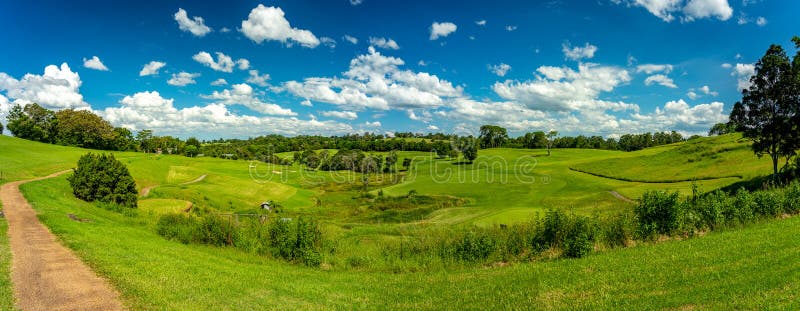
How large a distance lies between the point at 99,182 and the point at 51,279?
3075cm

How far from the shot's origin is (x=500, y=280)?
15.3 meters

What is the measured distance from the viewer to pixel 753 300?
8992mm

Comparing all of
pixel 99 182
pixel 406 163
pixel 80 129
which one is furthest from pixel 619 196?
pixel 80 129

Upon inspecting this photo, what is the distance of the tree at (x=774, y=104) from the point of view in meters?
37.6

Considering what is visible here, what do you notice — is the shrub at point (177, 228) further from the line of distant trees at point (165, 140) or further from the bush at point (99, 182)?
A: the line of distant trees at point (165, 140)

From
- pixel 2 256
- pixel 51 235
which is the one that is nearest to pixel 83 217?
pixel 51 235

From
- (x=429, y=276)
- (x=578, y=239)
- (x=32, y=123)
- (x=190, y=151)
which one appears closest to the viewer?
(x=429, y=276)

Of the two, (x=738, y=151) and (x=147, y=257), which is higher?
(x=738, y=151)

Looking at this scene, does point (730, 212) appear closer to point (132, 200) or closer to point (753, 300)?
point (753, 300)

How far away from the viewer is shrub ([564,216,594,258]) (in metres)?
18.3

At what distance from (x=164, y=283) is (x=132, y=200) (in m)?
33.7

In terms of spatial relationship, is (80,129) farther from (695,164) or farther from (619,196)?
(695,164)

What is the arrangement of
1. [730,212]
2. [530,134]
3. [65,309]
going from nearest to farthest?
[65,309] → [730,212] → [530,134]

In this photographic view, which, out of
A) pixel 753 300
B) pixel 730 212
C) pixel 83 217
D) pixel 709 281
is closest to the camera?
pixel 753 300
